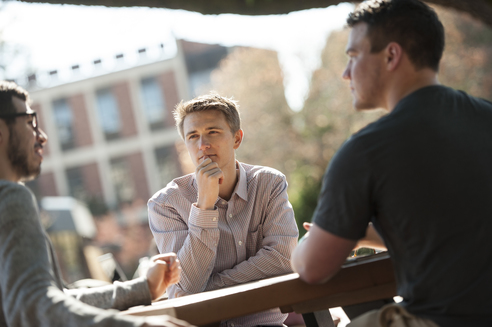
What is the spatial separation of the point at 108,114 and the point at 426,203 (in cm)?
3833

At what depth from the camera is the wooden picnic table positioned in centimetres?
173

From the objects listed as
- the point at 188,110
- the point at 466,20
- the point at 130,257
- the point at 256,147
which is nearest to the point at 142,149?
the point at 130,257

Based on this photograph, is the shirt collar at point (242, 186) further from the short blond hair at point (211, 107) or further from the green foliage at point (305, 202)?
the green foliage at point (305, 202)

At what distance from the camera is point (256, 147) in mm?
23234

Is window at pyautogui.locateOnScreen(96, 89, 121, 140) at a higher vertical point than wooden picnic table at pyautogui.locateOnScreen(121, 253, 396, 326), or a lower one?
lower

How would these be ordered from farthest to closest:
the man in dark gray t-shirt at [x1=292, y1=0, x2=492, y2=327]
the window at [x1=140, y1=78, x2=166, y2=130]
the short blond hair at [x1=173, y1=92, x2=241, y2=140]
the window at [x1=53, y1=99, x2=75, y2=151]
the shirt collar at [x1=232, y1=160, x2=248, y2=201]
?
the window at [x1=53, y1=99, x2=75, y2=151] → the window at [x1=140, y1=78, x2=166, y2=130] → the short blond hair at [x1=173, y1=92, x2=241, y2=140] → the shirt collar at [x1=232, y1=160, x2=248, y2=201] → the man in dark gray t-shirt at [x1=292, y1=0, x2=492, y2=327]

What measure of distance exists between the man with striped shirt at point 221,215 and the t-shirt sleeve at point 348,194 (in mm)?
1012

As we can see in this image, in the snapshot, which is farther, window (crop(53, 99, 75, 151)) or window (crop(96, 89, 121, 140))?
Answer: window (crop(53, 99, 75, 151))

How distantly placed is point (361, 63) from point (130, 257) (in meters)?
33.6

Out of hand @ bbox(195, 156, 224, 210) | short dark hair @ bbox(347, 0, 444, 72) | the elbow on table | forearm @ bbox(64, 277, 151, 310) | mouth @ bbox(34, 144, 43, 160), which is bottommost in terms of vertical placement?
forearm @ bbox(64, 277, 151, 310)

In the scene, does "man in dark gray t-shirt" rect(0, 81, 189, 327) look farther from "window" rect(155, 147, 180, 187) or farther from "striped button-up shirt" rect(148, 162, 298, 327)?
"window" rect(155, 147, 180, 187)

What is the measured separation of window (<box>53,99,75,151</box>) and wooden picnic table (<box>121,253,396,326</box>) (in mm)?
38584

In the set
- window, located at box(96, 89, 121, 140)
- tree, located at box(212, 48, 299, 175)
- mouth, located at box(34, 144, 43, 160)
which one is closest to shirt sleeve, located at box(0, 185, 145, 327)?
mouth, located at box(34, 144, 43, 160)

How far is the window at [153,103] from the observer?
3719 cm
